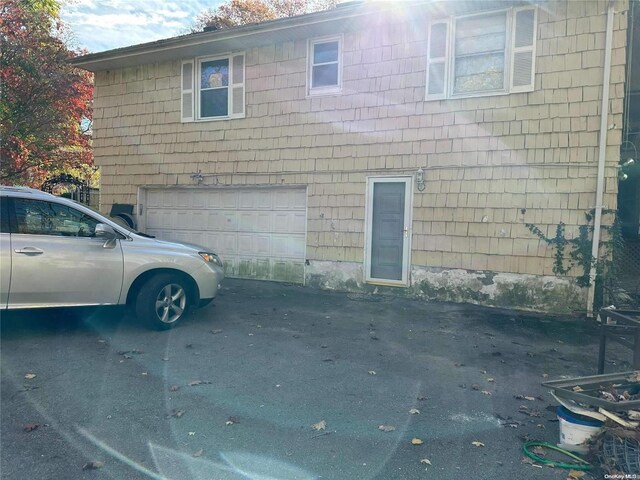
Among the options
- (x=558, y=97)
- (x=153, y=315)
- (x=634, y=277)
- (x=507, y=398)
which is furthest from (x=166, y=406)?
(x=634, y=277)

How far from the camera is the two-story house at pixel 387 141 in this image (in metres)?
7.24

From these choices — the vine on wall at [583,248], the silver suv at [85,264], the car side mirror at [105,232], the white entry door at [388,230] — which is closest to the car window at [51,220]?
the silver suv at [85,264]

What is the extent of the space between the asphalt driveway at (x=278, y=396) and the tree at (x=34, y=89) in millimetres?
11132

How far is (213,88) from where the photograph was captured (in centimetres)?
1008

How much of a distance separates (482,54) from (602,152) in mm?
2561

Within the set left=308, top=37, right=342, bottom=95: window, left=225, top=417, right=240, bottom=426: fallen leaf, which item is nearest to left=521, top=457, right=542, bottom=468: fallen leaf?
left=225, top=417, right=240, bottom=426: fallen leaf

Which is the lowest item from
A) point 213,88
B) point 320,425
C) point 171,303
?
point 320,425

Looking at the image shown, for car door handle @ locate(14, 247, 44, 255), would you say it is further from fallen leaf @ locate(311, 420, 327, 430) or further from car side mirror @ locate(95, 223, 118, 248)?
fallen leaf @ locate(311, 420, 327, 430)

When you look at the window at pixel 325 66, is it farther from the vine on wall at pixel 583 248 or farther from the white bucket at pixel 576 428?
the white bucket at pixel 576 428

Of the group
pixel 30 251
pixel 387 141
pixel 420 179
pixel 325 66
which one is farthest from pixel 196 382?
pixel 325 66

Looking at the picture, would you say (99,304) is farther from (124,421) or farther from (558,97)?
(558,97)

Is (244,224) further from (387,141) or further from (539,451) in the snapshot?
(539,451)

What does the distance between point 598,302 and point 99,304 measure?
24.1 feet

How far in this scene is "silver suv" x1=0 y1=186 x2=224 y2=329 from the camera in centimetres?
498
